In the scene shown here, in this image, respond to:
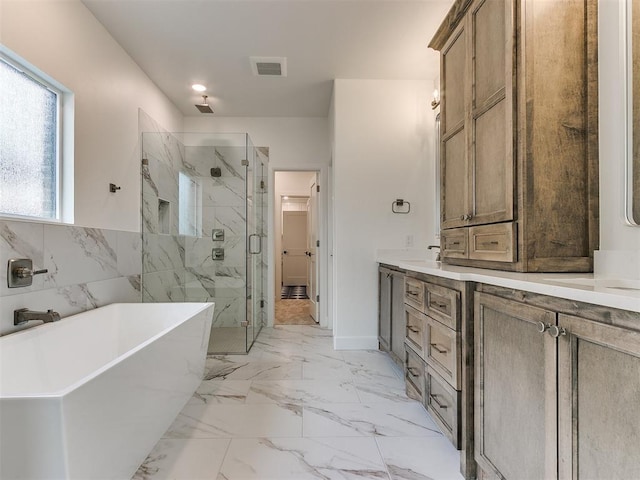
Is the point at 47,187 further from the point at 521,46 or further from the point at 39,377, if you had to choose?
Result: the point at 521,46

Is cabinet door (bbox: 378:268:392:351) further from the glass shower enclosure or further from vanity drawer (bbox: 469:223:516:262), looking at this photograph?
the glass shower enclosure

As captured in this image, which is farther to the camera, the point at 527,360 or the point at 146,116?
the point at 146,116

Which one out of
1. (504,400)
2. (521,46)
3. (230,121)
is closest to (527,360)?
(504,400)

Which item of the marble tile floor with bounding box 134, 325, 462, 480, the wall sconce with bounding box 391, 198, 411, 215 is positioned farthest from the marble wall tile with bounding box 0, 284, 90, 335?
the wall sconce with bounding box 391, 198, 411, 215

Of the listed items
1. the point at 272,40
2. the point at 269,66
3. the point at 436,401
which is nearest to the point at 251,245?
the point at 269,66

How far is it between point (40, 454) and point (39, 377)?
891 mm

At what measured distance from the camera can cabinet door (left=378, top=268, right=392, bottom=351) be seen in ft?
9.20

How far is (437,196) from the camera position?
3.22m

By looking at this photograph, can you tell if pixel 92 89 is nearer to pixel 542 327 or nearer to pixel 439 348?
pixel 439 348

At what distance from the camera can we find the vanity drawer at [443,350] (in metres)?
1.46

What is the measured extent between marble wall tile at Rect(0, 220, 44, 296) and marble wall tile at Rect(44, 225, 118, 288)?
5 centimetres

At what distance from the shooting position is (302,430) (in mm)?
1797

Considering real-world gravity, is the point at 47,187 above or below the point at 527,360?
above

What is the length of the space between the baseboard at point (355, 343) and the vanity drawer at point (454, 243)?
55.5 inches
